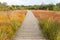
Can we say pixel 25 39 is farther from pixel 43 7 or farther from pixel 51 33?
pixel 43 7

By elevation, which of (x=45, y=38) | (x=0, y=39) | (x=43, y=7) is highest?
(x=0, y=39)

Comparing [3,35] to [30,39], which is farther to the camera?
[30,39]

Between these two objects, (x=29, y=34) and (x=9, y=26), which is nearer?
(x=29, y=34)

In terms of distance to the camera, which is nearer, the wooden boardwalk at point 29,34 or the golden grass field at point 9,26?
the golden grass field at point 9,26

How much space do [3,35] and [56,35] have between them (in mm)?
2386

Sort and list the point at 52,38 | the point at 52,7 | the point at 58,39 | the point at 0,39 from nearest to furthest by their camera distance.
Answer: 1. the point at 0,39
2. the point at 58,39
3. the point at 52,38
4. the point at 52,7

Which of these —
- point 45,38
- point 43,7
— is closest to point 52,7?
point 43,7

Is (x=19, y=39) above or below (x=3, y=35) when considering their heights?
below

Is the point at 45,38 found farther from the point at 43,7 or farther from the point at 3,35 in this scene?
the point at 43,7

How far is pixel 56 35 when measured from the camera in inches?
385

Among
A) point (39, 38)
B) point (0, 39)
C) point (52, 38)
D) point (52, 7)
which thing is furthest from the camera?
point (52, 7)

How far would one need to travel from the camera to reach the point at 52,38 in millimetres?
9945

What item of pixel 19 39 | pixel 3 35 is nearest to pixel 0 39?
pixel 3 35

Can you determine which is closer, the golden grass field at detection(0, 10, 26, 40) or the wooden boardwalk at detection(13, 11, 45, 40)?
the golden grass field at detection(0, 10, 26, 40)
